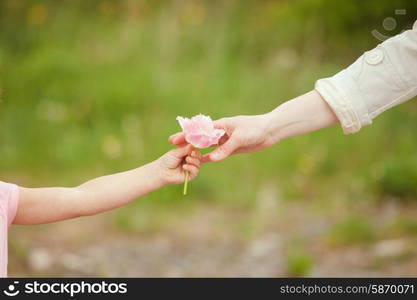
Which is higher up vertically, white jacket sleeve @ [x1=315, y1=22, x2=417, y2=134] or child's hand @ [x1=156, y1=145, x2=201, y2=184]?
white jacket sleeve @ [x1=315, y1=22, x2=417, y2=134]

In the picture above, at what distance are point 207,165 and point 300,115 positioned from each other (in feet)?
7.23

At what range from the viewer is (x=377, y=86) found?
1.99 meters

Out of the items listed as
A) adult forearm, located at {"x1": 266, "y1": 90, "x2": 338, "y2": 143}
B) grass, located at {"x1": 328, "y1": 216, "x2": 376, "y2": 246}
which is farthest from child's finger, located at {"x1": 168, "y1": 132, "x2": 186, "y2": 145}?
grass, located at {"x1": 328, "y1": 216, "x2": 376, "y2": 246}

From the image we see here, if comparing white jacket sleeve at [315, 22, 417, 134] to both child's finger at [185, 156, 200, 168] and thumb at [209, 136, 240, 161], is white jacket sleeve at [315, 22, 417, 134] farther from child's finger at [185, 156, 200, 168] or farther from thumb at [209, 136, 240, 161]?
child's finger at [185, 156, 200, 168]

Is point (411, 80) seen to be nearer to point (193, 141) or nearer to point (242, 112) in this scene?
point (193, 141)

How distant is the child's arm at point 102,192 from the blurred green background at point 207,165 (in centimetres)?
152

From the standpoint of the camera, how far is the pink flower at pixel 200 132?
1808mm

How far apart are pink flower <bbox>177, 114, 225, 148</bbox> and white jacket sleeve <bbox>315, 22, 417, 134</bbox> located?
38 cm

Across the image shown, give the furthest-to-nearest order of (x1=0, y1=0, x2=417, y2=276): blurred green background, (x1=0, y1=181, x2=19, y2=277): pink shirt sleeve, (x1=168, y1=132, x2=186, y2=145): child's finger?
(x1=0, y1=0, x2=417, y2=276): blurred green background
(x1=168, y1=132, x2=186, y2=145): child's finger
(x1=0, y1=181, x2=19, y2=277): pink shirt sleeve

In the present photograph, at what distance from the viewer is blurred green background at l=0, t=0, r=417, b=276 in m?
3.61

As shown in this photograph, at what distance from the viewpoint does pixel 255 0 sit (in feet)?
17.9

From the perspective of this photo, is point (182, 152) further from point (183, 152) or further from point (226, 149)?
point (226, 149)

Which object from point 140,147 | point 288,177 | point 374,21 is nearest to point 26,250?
point 140,147

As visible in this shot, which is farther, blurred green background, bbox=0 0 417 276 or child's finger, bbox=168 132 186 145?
blurred green background, bbox=0 0 417 276
